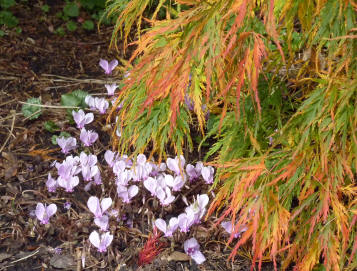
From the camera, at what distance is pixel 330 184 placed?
1577mm

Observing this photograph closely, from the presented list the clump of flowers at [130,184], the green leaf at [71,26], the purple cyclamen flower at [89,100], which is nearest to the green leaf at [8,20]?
the green leaf at [71,26]

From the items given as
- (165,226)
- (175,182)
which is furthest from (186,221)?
(175,182)

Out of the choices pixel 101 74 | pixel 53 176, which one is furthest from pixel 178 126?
pixel 101 74

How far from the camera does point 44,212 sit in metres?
2.17

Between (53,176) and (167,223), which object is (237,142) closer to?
(167,223)

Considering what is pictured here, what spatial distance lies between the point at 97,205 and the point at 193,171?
1.70ft

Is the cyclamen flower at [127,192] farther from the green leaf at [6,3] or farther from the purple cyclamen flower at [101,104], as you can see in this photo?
the green leaf at [6,3]

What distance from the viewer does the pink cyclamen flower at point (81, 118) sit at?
2648mm

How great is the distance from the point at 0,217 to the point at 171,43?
129 centimetres

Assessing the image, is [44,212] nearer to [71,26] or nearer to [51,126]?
[51,126]

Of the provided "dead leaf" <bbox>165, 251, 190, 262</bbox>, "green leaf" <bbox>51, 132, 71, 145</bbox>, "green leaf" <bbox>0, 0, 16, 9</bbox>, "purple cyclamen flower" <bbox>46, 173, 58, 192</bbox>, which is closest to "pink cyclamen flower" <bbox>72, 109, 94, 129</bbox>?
"green leaf" <bbox>51, 132, 71, 145</bbox>

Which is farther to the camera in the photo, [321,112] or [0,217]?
[0,217]

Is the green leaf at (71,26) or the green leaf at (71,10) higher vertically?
the green leaf at (71,10)

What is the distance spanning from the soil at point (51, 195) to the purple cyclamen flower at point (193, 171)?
59mm
